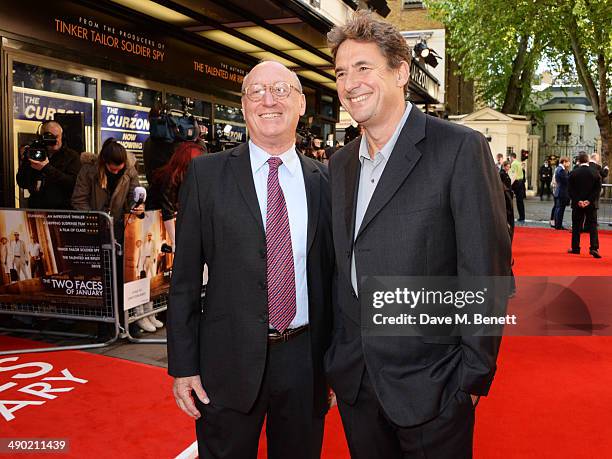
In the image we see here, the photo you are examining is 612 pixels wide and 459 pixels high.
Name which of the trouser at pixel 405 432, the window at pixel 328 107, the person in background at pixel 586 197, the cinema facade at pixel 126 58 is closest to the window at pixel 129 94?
the cinema facade at pixel 126 58

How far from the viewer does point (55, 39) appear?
8.01 meters

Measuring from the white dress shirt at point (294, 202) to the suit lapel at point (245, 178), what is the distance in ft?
0.11

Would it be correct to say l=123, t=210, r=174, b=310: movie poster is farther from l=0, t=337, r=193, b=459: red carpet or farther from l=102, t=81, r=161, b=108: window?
l=102, t=81, r=161, b=108: window

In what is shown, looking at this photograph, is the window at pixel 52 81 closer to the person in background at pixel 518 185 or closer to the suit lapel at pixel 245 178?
the suit lapel at pixel 245 178

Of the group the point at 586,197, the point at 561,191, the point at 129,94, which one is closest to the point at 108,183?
the point at 129,94

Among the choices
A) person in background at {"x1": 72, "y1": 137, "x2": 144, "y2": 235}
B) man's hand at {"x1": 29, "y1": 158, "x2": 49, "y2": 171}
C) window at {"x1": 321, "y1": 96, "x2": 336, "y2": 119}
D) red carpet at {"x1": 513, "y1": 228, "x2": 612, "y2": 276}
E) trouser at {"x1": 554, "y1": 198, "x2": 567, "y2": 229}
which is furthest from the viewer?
window at {"x1": 321, "y1": 96, "x2": 336, "y2": 119}

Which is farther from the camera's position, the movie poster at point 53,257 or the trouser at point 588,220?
the trouser at point 588,220

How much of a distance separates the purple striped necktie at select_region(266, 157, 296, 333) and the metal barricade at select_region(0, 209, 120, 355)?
3.68m

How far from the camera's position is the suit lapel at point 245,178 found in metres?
2.29

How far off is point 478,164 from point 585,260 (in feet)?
34.9

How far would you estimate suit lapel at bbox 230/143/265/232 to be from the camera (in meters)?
2.29

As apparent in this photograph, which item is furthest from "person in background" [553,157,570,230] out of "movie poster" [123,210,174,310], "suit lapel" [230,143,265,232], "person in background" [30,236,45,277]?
"suit lapel" [230,143,265,232]

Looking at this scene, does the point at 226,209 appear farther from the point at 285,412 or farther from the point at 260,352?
the point at 285,412

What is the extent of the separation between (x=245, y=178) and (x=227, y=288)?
430 millimetres
